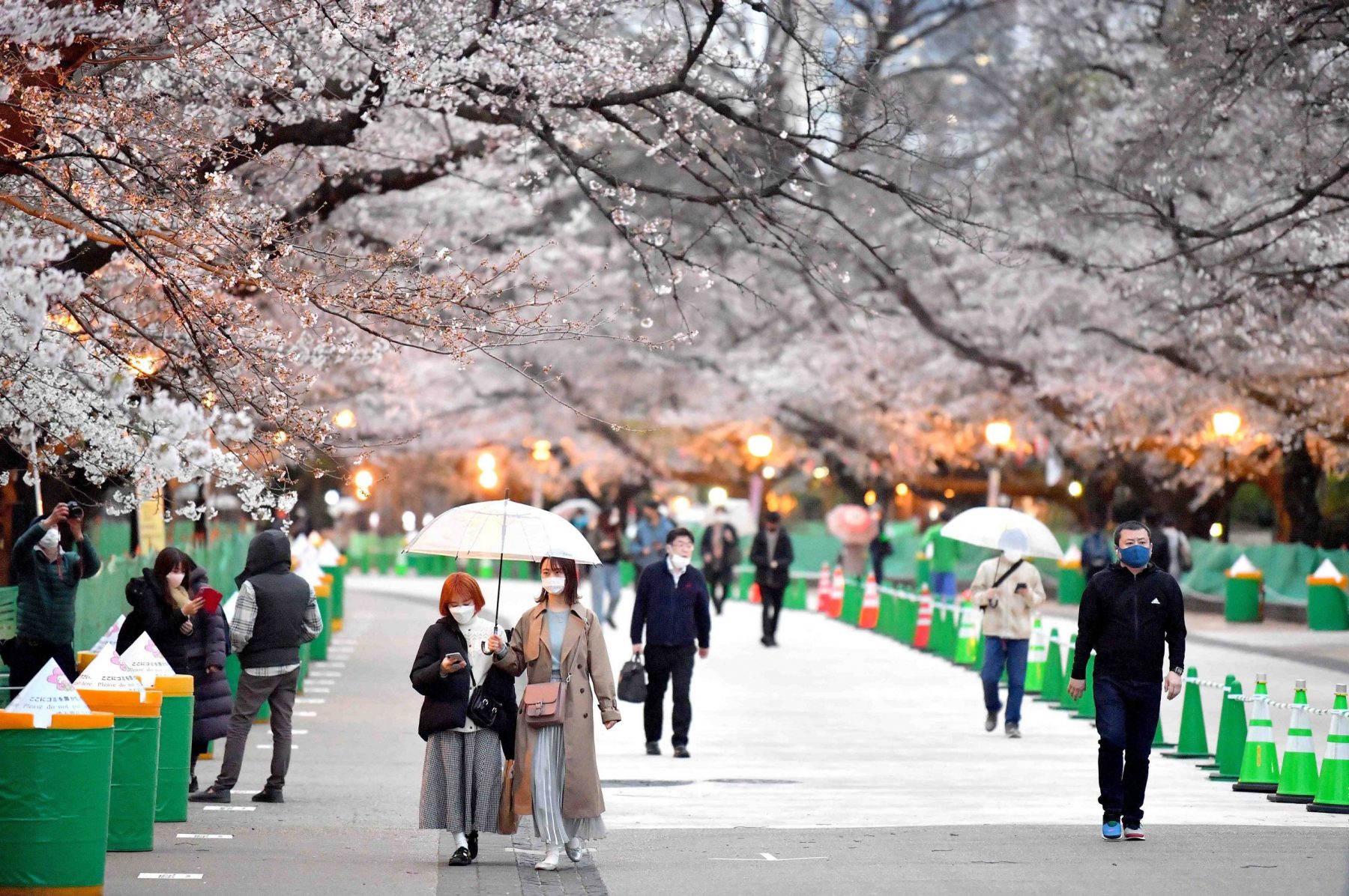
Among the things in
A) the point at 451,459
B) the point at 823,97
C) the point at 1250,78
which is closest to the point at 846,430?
the point at 451,459

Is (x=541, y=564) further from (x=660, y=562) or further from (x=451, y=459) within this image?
(x=451, y=459)

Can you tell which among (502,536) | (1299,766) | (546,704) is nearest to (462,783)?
(546,704)

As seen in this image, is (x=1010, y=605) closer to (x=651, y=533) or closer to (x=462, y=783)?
(x=462, y=783)

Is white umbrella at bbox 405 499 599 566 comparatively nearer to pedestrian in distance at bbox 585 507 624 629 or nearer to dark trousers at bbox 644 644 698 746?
dark trousers at bbox 644 644 698 746

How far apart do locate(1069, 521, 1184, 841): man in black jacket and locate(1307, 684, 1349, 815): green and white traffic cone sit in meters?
1.81

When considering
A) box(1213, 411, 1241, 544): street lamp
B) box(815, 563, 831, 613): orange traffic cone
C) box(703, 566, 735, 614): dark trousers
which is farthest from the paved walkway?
box(815, 563, 831, 613): orange traffic cone

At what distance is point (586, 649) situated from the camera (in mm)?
9977

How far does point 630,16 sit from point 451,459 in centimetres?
5032

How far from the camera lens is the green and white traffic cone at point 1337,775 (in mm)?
11898

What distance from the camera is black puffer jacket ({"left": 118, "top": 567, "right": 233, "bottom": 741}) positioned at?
12070 millimetres

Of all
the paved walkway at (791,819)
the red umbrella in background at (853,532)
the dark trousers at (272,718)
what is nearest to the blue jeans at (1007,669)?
the paved walkway at (791,819)

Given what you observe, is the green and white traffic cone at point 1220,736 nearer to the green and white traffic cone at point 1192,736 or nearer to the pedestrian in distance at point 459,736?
the green and white traffic cone at point 1192,736

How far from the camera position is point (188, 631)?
1217 cm

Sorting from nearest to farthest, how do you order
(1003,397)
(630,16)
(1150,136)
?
(630,16)
(1150,136)
(1003,397)
